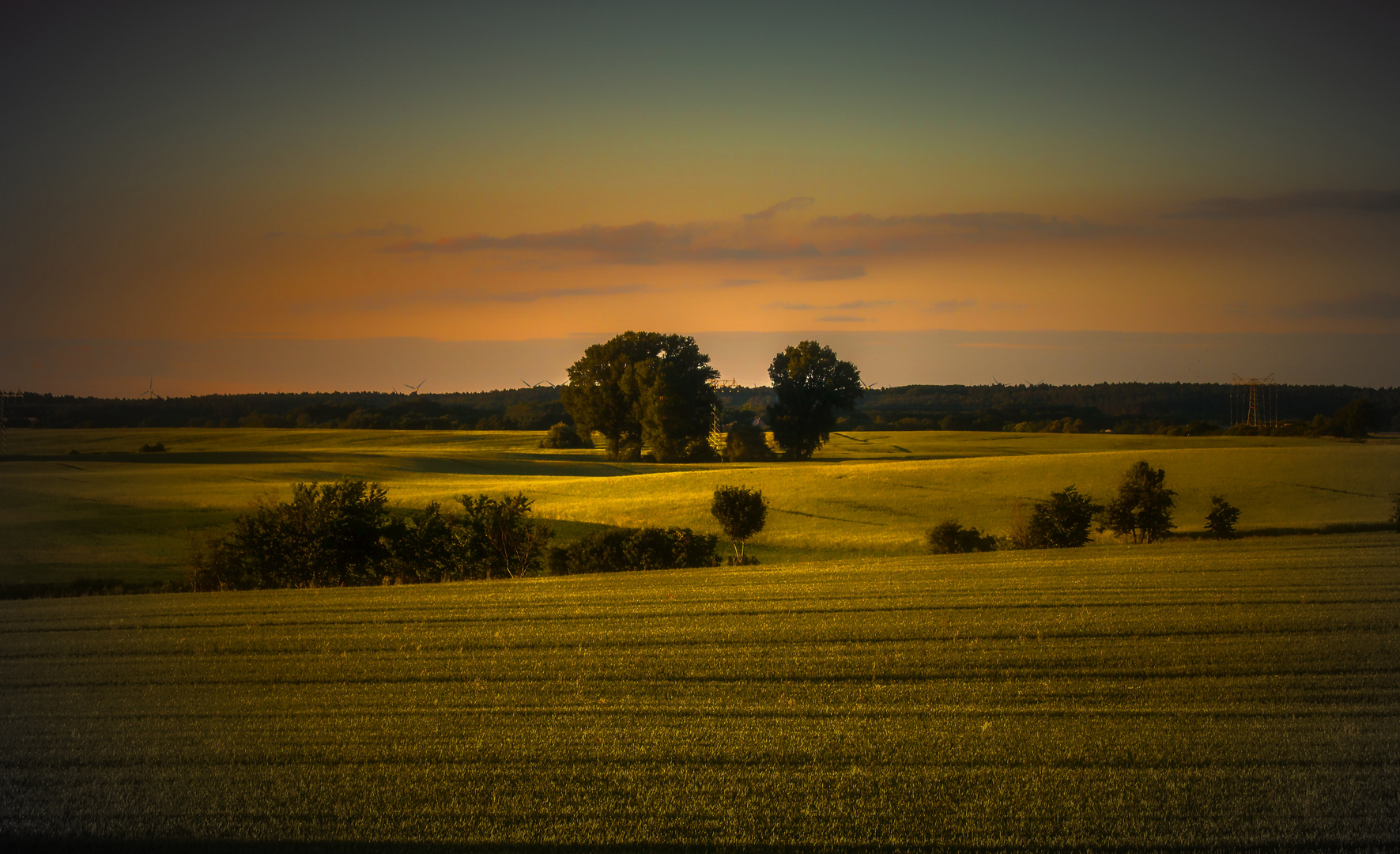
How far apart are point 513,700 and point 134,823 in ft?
13.5

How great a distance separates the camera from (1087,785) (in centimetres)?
747

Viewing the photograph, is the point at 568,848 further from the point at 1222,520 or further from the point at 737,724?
the point at 1222,520

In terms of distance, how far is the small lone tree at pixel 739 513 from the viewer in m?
29.9

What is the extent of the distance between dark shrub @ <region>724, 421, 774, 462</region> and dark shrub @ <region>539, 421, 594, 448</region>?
12.5 meters

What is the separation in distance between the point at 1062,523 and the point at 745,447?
38.3 metres

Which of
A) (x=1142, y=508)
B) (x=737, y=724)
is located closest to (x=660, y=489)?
(x=1142, y=508)

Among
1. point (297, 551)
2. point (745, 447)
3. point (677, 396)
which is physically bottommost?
point (297, 551)

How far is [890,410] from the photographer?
99438 mm

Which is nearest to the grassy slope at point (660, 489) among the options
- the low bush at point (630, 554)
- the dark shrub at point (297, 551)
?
the dark shrub at point (297, 551)

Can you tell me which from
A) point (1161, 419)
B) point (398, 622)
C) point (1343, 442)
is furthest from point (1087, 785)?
point (1161, 419)

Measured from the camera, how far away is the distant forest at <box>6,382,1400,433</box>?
48250mm

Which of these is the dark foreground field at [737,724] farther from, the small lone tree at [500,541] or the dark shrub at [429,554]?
the small lone tree at [500,541]

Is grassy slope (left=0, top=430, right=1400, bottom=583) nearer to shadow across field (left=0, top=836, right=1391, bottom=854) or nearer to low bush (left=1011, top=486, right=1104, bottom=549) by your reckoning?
low bush (left=1011, top=486, right=1104, bottom=549)

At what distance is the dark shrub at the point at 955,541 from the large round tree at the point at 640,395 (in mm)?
34286
